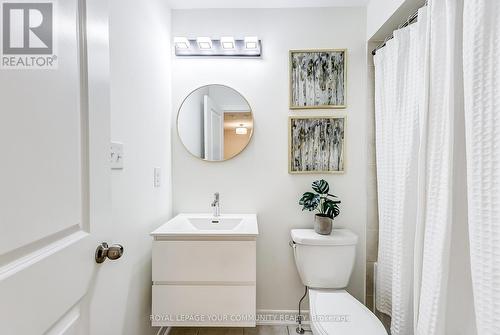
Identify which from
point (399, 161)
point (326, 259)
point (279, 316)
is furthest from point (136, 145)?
point (279, 316)

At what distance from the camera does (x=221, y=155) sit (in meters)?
2.03

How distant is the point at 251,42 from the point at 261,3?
304mm

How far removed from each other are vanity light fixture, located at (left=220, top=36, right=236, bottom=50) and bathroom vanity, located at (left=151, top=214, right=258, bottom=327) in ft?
4.34

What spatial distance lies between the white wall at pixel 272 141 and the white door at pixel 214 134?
0.09 metres

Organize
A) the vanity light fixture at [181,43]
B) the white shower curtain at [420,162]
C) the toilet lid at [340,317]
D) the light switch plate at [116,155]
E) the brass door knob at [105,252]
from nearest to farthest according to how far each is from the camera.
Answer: the brass door knob at [105,252] < the white shower curtain at [420,162] < the light switch plate at [116,155] < the toilet lid at [340,317] < the vanity light fixture at [181,43]

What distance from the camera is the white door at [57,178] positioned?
0.49 metres

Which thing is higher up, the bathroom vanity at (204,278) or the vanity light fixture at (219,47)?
the vanity light fixture at (219,47)

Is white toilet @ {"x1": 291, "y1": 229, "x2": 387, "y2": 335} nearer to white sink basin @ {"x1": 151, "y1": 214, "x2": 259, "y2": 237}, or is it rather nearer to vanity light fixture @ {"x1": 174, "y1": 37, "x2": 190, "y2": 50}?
white sink basin @ {"x1": 151, "y1": 214, "x2": 259, "y2": 237}

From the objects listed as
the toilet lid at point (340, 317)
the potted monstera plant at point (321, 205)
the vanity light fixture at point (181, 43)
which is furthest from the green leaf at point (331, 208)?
the vanity light fixture at point (181, 43)

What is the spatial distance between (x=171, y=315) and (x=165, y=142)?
111 cm

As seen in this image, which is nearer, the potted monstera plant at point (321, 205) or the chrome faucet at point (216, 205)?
the potted monstera plant at point (321, 205)

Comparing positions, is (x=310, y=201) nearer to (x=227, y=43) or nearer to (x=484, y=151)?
(x=484, y=151)

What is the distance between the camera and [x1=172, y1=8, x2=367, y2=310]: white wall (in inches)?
78.2

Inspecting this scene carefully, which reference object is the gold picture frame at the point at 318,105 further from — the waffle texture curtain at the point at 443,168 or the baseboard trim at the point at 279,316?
the baseboard trim at the point at 279,316
